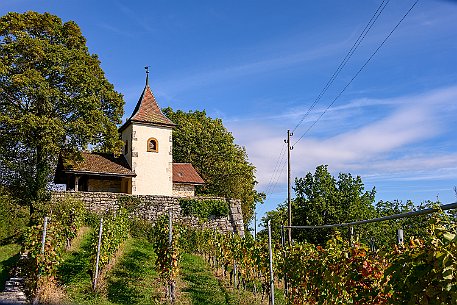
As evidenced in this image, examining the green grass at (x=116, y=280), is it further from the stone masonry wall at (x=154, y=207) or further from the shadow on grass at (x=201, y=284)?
the stone masonry wall at (x=154, y=207)

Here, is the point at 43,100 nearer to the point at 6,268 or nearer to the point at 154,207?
the point at 154,207

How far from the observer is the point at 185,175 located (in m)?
28.5

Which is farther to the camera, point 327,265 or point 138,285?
Answer: point 138,285

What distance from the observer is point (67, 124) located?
21.7 metres

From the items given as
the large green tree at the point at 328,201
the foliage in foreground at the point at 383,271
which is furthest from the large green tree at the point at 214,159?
the foliage in foreground at the point at 383,271

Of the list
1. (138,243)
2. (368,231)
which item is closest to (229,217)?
(138,243)

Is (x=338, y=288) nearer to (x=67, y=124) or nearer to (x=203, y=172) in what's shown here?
(x=67, y=124)

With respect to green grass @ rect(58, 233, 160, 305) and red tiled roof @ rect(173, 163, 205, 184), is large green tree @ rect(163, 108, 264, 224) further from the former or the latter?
green grass @ rect(58, 233, 160, 305)

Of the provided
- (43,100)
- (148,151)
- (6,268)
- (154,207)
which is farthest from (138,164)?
(6,268)

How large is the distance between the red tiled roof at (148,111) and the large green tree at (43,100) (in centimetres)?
280

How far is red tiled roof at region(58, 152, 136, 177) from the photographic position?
77.0 ft

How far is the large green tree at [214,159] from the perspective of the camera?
34656mm

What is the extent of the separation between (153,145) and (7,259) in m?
12.6

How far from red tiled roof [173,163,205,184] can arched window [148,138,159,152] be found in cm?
257
